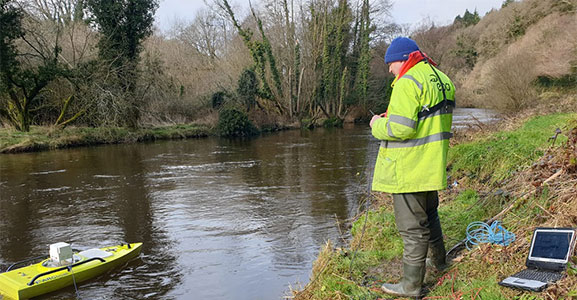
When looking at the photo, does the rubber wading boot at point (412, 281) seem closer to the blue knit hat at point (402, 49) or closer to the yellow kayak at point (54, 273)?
the blue knit hat at point (402, 49)

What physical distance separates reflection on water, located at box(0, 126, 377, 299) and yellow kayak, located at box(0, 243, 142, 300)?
16 cm

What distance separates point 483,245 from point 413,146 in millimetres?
1452

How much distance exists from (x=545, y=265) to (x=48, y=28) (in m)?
27.2

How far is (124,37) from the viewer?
25.4 metres

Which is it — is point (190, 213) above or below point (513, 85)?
below

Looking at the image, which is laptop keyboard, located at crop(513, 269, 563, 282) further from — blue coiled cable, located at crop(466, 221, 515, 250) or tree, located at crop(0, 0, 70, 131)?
tree, located at crop(0, 0, 70, 131)

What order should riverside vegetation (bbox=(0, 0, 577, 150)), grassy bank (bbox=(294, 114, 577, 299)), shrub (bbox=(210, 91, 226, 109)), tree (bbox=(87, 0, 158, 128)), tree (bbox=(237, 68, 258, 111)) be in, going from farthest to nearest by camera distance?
1. tree (bbox=(237, 68, 258, 111))
2. shrub (bbox=(210, 91, 226, 109))
3. tree (bbox=(87, 0, 158, 128))
4. riverside vegetation (bbox=(0, 0, 577, 150))
5. grassy bank (bbox=(294, 114, 577, 299))

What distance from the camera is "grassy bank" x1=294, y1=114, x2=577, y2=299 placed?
3.71m

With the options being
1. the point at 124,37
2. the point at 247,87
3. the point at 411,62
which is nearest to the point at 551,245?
the point at 411,62

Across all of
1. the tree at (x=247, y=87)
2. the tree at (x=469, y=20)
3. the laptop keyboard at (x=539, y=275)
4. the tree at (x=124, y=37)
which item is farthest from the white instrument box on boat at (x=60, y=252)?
the tree at (x=469, y=20)

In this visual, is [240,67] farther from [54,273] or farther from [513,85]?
[54,273]

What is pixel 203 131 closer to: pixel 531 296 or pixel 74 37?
pixel 74 37

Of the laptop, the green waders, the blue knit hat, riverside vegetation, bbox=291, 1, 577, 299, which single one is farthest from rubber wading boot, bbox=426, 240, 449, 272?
the blue knit hat

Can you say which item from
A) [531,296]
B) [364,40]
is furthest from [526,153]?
[364,40]
